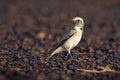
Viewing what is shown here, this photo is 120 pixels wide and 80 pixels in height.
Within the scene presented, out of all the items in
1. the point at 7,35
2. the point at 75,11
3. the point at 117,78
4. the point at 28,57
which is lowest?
the point at 117,78

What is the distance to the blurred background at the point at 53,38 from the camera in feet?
31.9

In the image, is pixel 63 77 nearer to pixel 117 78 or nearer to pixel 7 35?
pixel 117 78

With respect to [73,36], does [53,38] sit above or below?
above

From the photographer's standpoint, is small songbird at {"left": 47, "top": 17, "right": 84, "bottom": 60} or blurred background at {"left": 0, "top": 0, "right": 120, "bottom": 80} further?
small songbird at {"left": 47, "top": 17, "right": 84, "bottom": 60}

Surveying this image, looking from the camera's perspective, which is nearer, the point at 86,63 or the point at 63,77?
the point at 63,77

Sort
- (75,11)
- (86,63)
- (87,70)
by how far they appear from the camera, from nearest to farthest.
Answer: (87,70), (86,63), (75,11)

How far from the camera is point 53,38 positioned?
15344 millimetres

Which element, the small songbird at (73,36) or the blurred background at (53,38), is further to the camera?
the small songbird at (73,36)

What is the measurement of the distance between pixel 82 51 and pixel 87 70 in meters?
2.05

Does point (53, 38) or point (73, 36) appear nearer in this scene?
point (73, 36)

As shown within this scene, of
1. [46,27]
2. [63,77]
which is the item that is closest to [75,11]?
[46,27]

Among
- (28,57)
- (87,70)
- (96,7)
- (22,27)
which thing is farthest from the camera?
(96,7)

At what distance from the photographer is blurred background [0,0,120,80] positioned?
9.72 m

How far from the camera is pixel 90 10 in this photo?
2439 cm
